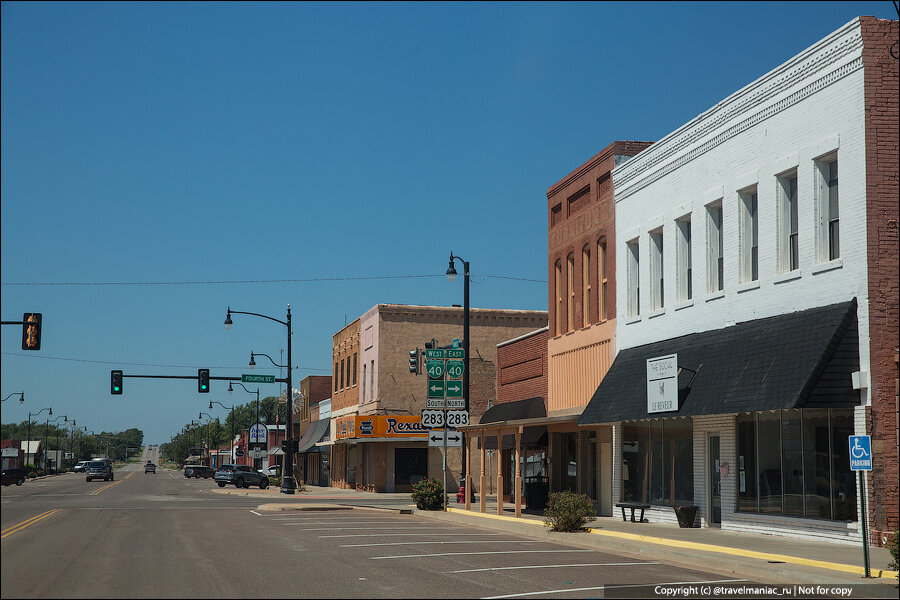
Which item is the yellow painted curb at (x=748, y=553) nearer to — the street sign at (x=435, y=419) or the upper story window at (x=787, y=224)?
the upper story window at (x=787, y=224)

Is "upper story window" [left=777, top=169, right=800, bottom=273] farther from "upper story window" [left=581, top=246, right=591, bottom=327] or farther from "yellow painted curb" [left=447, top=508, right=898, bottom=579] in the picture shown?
"upper story window" [left=581, top=246, right=591, bottom=327]

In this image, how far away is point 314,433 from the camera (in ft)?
236

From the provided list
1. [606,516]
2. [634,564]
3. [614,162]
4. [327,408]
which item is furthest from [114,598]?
[327,408]

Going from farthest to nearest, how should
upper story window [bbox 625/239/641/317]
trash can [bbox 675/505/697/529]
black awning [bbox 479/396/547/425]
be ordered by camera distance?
black awning [bbox 479/396/547/425]
upper story window [bbox 625/239/641/317]
trash can [bbox 675/505/697/529]

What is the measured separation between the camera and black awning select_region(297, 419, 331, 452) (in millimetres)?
69125

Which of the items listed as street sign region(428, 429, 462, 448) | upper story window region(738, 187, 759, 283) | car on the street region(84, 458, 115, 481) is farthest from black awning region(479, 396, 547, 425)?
car on the street region(84, 458, 115, 481)

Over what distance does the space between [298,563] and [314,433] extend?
56.8 metres

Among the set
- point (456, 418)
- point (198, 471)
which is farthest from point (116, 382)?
point (198, 471)

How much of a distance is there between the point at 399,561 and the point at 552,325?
1754 cm

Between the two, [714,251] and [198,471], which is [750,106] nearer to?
[714,251]

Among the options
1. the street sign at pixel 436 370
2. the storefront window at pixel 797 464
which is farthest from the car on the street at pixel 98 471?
the storefront window at pixel 797 464

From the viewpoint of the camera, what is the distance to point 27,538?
781 inches

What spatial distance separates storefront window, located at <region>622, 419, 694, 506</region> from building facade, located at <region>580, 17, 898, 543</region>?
59 millimetres

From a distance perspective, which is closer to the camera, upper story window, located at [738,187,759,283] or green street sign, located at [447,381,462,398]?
Result: upper story window, located at [738,187,759,283]
